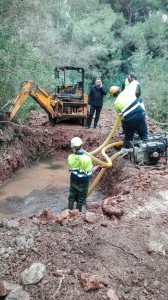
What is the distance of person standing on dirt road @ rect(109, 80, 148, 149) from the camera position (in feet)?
25.8

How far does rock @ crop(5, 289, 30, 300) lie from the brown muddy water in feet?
12.6

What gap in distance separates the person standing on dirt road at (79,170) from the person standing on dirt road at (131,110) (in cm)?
204

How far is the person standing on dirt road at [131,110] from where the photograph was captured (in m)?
7.88

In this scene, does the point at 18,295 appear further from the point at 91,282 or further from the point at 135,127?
the point at 135,127

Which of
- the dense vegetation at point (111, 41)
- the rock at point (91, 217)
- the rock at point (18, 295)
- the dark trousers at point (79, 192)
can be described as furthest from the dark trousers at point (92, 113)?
the rock at point (18, 295)

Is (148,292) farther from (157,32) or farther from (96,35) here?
(157,32)

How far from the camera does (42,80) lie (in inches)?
469

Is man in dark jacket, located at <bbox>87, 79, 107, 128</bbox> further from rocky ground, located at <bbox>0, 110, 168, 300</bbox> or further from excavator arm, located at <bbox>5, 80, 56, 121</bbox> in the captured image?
rocky ground, located at <bbox>0, 110, 168, 300</bbox>

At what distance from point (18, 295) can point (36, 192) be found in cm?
511

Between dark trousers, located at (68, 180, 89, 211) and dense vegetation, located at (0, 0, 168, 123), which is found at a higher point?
dense vegetation, located at (0, 0, 168, 123)

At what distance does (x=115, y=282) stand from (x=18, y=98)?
6.54 meters

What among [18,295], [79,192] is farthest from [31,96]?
[18,295]

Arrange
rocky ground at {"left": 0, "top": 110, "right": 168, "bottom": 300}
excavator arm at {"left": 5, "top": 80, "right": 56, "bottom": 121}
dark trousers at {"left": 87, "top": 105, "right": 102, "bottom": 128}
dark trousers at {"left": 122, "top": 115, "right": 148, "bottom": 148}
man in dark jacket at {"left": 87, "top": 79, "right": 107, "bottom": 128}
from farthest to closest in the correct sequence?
dark trousers at {"left": 87, "top": 105, "right": 102, "bottom": 128} < man in dark jacket at {"left": 87, "top": 79, "right": 107, "bottom": 128} < excavator arm at {"left": 5, "top": 80, "right": 56, "bottom": 121} < dark trousers at {"left": 122, "top": 115, "right": 148, "bottom": 148} < rocky ground at {"left": 0, "top": 110, "right": 168, "bottom": 300}

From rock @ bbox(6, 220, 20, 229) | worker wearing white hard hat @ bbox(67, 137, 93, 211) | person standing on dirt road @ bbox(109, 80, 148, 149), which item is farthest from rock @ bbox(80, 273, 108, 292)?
person standing on dirt road @ bbox(109, 80, 148, 149)
